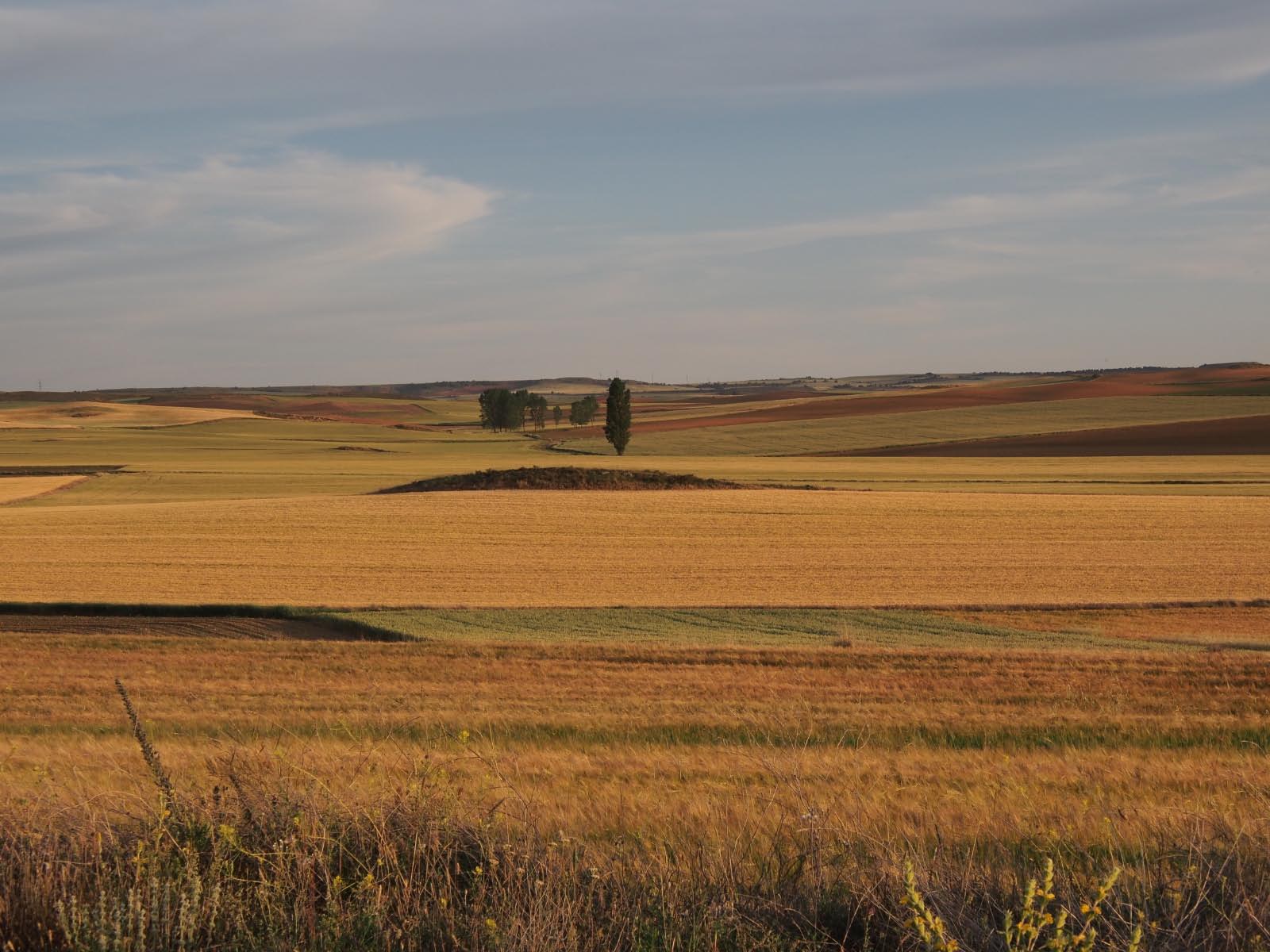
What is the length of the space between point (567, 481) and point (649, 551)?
2076cm

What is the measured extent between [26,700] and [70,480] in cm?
5792

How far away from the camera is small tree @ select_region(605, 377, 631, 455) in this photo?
94750 millimetres

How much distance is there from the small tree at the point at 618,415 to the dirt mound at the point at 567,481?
3766cm

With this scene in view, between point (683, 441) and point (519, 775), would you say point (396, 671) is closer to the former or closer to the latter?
point (519, 775)

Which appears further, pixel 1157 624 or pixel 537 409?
pixel 537 409

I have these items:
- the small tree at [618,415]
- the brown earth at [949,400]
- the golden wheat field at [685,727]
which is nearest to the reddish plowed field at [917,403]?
the brown earth at [949,400]

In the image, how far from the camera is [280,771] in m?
6.81

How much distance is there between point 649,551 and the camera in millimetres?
34250

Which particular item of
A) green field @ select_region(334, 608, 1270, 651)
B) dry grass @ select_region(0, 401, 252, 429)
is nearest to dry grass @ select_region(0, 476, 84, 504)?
green field @ select_region(334, 608, 1270, 651)

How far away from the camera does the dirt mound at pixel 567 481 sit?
178 feet

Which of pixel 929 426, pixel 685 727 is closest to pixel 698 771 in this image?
pixel 685 727

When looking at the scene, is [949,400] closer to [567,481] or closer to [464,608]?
[567,481]

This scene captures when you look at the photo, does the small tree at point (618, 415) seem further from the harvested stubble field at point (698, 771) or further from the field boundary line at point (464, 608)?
the harvested stubble field at point (698, 771)

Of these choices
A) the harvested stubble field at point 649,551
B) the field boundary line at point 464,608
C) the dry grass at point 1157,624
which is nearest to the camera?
the dry grass at point 1157,624
